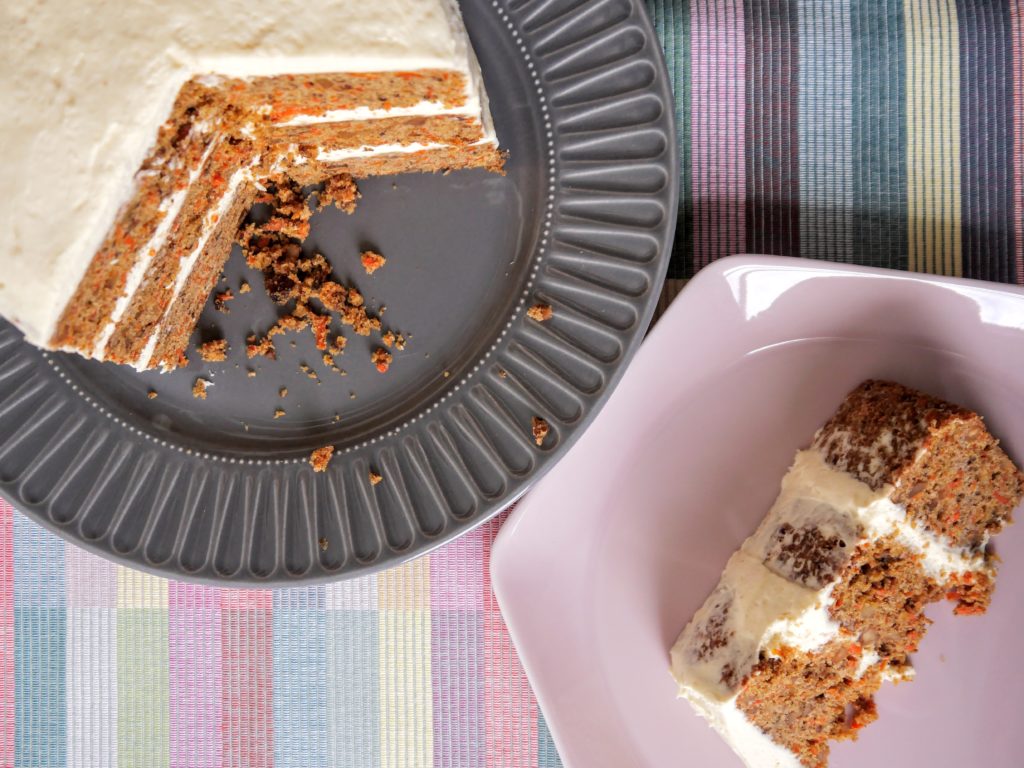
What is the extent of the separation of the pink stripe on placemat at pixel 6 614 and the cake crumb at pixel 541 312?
1.46 meters

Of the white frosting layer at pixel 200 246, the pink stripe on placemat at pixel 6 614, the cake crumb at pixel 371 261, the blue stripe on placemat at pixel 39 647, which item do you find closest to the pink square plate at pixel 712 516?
the cake crumb at pixel 371 261

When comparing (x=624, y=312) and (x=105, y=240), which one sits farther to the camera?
(x=624, y=312)

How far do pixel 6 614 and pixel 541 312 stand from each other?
1610mm

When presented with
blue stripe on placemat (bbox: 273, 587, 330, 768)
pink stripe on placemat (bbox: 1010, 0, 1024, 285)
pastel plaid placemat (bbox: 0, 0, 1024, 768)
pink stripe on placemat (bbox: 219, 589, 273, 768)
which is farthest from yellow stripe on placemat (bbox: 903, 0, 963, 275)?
pink stripe on placemat (bbox: 219, 589, 273, 768)

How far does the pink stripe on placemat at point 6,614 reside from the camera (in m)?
2.12

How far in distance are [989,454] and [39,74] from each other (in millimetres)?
2143

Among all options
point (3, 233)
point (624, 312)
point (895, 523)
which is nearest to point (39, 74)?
point (3, 233)

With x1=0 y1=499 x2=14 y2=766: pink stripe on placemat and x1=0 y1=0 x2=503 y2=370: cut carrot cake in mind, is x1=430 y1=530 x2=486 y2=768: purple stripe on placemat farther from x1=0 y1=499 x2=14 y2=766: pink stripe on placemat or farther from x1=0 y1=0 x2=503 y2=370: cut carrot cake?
x1=0 y1=499 x2=14 y2=766: pink stripe on placemat

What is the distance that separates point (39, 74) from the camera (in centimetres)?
146

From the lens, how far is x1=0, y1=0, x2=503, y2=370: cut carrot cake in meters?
1.45

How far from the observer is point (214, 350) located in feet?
6.24

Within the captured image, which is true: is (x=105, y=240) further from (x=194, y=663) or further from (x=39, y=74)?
(x=194, y=663)

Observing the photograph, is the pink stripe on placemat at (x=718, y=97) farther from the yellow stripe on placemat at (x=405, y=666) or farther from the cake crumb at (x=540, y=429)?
the yellow stripe on placemat at (x=405, y=666)

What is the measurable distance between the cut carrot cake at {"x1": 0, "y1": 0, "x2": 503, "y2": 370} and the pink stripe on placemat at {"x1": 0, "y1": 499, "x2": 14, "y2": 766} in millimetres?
795
